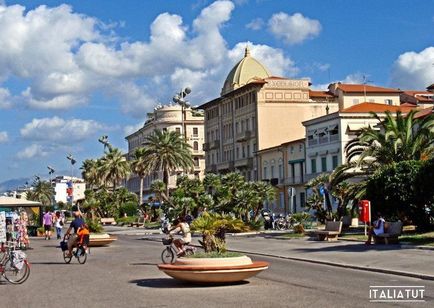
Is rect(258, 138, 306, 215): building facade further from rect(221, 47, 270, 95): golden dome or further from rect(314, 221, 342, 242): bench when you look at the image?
rect(314, 221, 342, 242): bench

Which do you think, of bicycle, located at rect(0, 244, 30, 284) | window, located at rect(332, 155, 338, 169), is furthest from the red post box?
window, located at rect(332, 155, 338, 169)

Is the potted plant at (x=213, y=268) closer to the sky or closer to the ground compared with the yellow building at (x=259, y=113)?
closer to the ground

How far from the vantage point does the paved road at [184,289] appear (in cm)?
1367

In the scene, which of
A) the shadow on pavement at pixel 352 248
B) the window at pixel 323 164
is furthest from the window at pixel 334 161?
the shadow on pavement at pixel 352 248

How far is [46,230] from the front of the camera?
46.6 meters

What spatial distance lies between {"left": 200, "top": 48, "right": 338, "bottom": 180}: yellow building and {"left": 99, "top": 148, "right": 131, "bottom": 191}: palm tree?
1649 cm

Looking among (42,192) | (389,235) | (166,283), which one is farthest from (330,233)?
(42,192)

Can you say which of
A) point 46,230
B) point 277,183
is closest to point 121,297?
point 46,230

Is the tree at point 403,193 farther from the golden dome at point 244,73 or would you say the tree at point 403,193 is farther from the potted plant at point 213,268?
the golden dome at point 244,73

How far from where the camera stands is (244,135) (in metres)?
91.9

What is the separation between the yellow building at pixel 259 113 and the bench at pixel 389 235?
57.5m

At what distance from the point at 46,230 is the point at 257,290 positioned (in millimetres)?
33236

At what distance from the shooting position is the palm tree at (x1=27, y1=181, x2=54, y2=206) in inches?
6924

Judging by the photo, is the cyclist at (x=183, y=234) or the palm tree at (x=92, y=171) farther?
the palm tree at (x=92, y=171)
